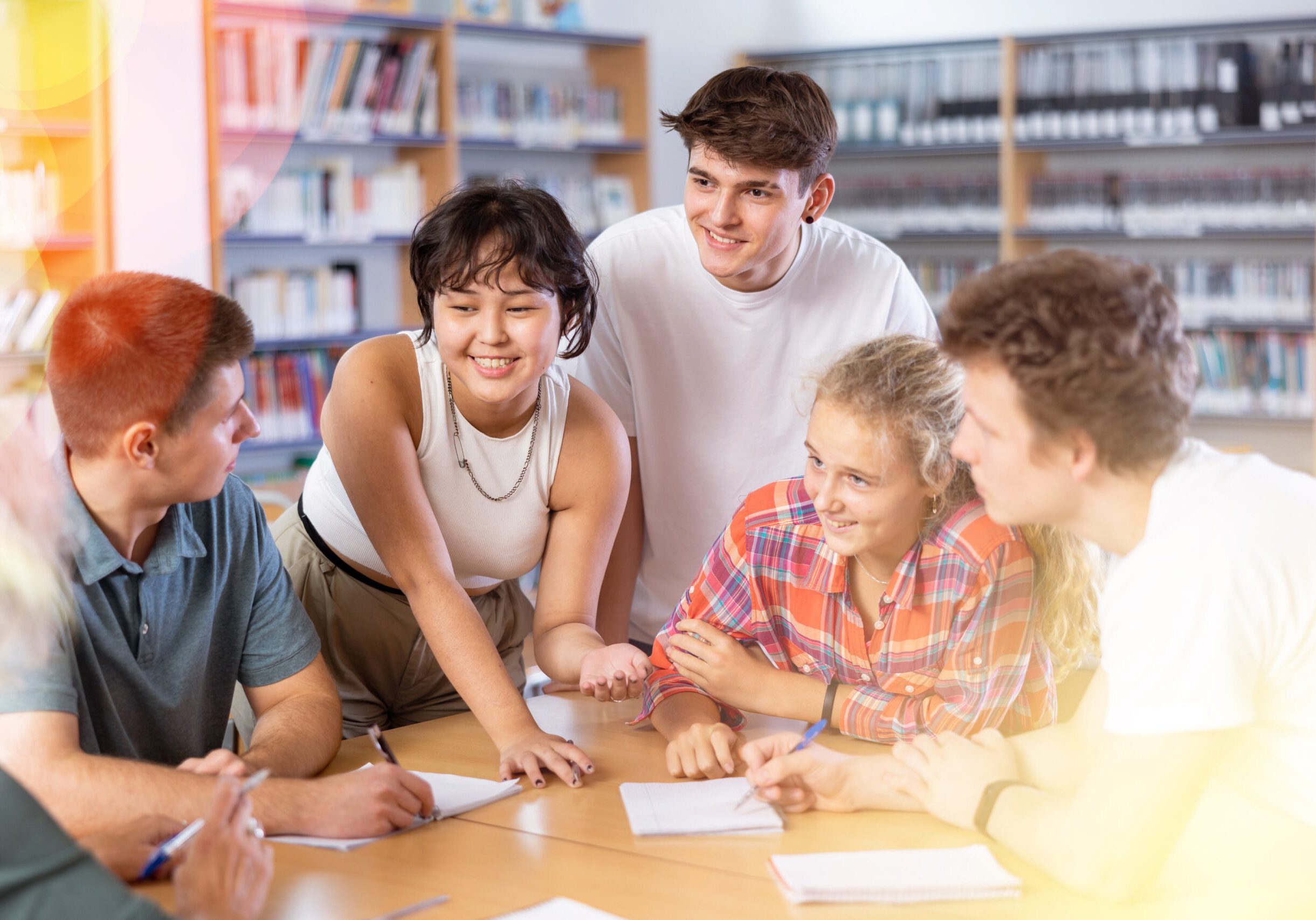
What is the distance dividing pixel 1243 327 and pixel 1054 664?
14.5 ft

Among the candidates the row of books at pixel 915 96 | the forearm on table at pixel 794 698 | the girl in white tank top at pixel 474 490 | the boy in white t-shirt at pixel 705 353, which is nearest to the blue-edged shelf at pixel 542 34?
the row of books at pixel 915 96

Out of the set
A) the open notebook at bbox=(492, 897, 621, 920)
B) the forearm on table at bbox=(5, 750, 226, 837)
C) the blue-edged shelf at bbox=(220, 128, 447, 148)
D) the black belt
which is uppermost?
the blue-edged shelf at bbox=(220, 128, 447, 148)

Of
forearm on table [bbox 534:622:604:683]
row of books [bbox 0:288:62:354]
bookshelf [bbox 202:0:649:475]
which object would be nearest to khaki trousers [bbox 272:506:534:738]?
forearm on table [bbox 534:622:604:683]

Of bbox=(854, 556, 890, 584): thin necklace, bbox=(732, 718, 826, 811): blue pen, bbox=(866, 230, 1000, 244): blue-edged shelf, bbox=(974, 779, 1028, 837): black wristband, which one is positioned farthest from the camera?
bbox=(866, 230, 1000, 244): blue-edged shelf

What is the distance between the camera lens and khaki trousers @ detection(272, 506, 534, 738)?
200 centimetres

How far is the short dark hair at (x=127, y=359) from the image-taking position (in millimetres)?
1408

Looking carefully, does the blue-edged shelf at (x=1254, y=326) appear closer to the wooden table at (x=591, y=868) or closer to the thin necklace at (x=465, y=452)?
the thin necklace at (x=465, y=452)

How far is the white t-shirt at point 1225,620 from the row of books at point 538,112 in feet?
15.7

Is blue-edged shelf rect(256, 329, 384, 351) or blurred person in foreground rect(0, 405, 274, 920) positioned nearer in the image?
blurred person in foreground rect(0, 405, 274, 920)

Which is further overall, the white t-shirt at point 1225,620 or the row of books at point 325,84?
the row of books at point 325,84

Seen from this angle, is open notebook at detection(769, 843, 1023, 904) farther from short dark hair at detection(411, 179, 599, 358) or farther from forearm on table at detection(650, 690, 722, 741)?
short dark hair at detection(411, 179, 599, 358)

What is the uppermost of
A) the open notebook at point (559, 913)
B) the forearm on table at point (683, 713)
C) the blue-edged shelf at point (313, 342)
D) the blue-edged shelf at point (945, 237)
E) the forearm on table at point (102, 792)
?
the blue-edged shelf at point (945, 237)

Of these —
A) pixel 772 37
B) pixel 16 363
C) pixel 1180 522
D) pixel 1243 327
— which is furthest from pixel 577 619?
pixel 772 37

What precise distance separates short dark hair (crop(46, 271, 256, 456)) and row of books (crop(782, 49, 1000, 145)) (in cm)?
505
